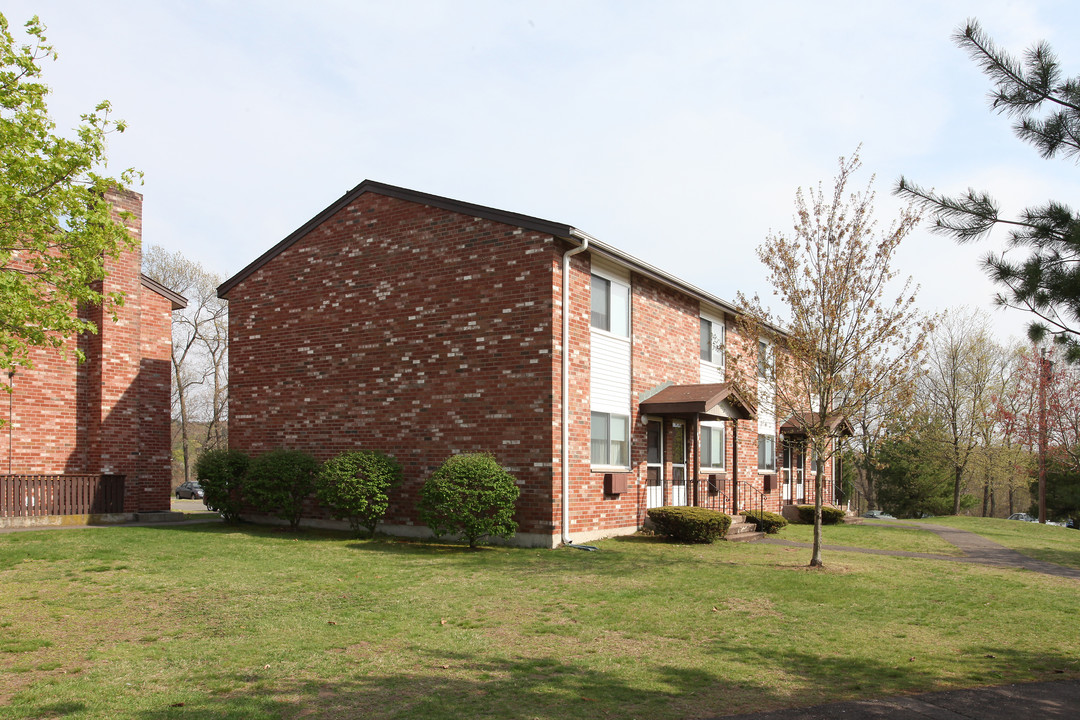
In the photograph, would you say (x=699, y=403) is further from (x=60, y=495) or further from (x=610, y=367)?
(x=60, y=495)

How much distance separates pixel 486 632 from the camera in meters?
8.19

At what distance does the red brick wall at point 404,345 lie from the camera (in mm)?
14891

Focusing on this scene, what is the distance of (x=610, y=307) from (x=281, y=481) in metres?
7.93

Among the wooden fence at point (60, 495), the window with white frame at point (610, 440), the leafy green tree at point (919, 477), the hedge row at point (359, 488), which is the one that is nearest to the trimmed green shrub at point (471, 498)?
the hedge row at point (359, 488)

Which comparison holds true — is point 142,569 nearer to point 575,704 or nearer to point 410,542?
point 410,542

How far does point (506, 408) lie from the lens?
1505cm

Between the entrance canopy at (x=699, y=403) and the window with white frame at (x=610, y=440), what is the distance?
0.84m

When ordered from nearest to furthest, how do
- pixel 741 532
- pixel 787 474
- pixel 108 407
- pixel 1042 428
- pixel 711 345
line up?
pixel 741 532, pixel 108 407, pixel 711 345, pixel 787 474, pixel 1042 428

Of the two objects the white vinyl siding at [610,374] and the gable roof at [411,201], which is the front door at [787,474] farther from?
the gable roof at [411,201]

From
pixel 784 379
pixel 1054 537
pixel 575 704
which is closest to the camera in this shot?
pixel 575 704

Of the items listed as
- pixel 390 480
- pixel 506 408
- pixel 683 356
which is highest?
pixel 683 356

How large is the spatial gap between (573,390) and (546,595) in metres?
5.58


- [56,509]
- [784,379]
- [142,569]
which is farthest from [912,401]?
[56,509]

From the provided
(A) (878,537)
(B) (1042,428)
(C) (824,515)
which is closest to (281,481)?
(A) (878,537)
